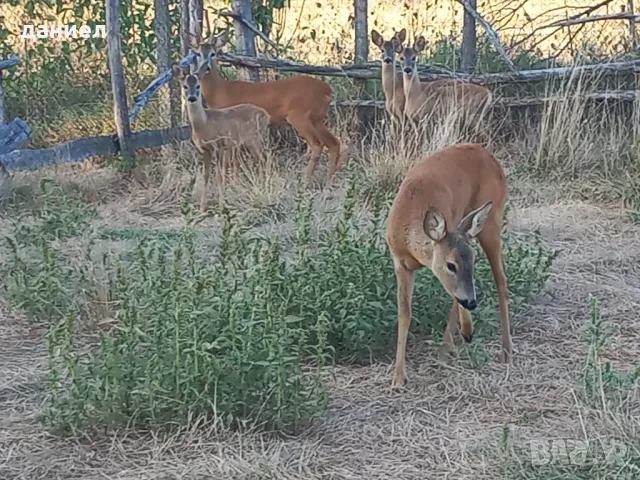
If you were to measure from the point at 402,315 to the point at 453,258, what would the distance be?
1.90 ft

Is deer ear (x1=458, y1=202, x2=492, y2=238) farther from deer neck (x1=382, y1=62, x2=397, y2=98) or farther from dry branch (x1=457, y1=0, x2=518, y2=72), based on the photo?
deer neck (x1=382, y1=62, x2=397, y2=98)

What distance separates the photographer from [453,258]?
459cm

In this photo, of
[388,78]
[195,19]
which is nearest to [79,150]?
[195,19]

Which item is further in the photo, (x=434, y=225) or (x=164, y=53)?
(x=164, y=53)

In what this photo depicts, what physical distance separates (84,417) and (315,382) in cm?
92

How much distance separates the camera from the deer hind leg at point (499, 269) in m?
5.36

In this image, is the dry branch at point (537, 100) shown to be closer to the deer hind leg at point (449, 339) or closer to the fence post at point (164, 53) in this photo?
the fence post at point (164, 53)

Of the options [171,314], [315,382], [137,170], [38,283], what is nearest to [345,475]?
[315,382]

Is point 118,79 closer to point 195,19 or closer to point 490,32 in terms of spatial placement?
point 195,19

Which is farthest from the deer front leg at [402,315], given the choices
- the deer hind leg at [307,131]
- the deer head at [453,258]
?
the deer hind leg at [307,131]

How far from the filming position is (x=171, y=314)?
4371 mm

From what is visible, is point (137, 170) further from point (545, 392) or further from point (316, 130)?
point (545, 392)

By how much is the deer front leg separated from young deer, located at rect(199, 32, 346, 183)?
16.3 feet

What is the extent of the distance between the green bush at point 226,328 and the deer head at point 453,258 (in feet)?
1.82
